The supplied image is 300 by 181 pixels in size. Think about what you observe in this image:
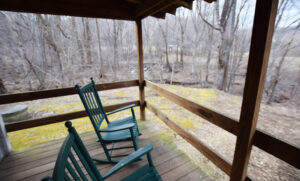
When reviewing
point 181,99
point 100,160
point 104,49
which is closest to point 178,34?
point 104,49

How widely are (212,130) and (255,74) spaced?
339 centimetres

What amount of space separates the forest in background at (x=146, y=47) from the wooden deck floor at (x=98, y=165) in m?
5.40

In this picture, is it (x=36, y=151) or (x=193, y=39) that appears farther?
(x=193, y=39)

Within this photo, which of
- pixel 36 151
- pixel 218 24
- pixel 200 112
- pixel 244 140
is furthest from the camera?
pixel 218 24

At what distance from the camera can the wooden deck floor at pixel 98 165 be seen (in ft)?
5.08

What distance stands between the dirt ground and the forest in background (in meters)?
1.73

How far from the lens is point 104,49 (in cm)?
750

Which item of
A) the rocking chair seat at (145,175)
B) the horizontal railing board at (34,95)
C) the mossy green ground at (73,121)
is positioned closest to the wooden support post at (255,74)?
the rocking chair seat at (145,175)

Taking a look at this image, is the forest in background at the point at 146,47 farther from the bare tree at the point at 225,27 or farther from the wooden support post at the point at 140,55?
the wooden support post at the point at 140,55

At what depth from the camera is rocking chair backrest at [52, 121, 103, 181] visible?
56cm

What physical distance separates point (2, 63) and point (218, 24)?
370 inches

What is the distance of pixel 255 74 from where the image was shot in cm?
82

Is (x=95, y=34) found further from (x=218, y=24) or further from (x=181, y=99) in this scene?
(x=181, y=99)

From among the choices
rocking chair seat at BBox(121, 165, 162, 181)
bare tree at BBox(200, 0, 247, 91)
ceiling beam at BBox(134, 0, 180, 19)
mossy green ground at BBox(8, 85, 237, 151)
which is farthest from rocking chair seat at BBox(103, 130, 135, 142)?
bare tree at BBox(200, 0, 247, 91)
